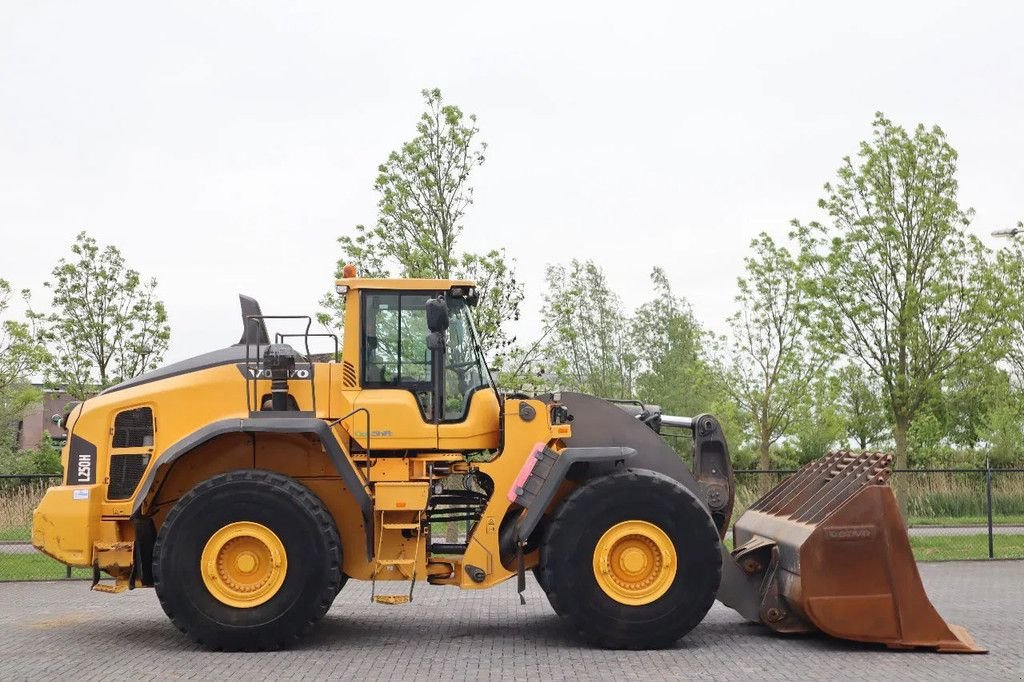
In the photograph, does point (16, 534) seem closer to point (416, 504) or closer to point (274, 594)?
point (274, 594)

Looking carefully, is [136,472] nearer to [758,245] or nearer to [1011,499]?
[758,245]

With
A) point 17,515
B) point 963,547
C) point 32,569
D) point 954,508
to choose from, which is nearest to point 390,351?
point 32,569

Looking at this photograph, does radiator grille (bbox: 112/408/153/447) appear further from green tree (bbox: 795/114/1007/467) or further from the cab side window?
green tree (bbox: 795/114/1007/467)

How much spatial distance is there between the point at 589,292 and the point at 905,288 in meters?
21.3

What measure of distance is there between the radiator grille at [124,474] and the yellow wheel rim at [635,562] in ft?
13.8

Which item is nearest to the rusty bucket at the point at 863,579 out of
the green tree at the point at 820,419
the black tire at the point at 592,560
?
the black tire at the point at 592,560

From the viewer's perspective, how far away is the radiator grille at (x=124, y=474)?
10.9 metres

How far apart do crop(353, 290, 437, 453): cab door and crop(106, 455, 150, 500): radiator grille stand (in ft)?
6.59

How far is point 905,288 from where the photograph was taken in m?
22.2

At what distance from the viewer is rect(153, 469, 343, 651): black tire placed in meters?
10.4

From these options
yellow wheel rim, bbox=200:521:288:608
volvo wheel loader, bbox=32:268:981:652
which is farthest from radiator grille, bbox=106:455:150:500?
yellow wheel rim, bbox=200:521:288:608

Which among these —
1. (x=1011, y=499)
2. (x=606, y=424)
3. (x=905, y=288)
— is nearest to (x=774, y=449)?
(x=1011, y=499)

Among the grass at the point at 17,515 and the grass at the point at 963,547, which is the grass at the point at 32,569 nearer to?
the grass at the point at 17,515

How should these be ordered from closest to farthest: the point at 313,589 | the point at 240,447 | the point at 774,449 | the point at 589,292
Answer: the point at 313,589, the point at 240,447, the point at 774,449, the point at 589,292
